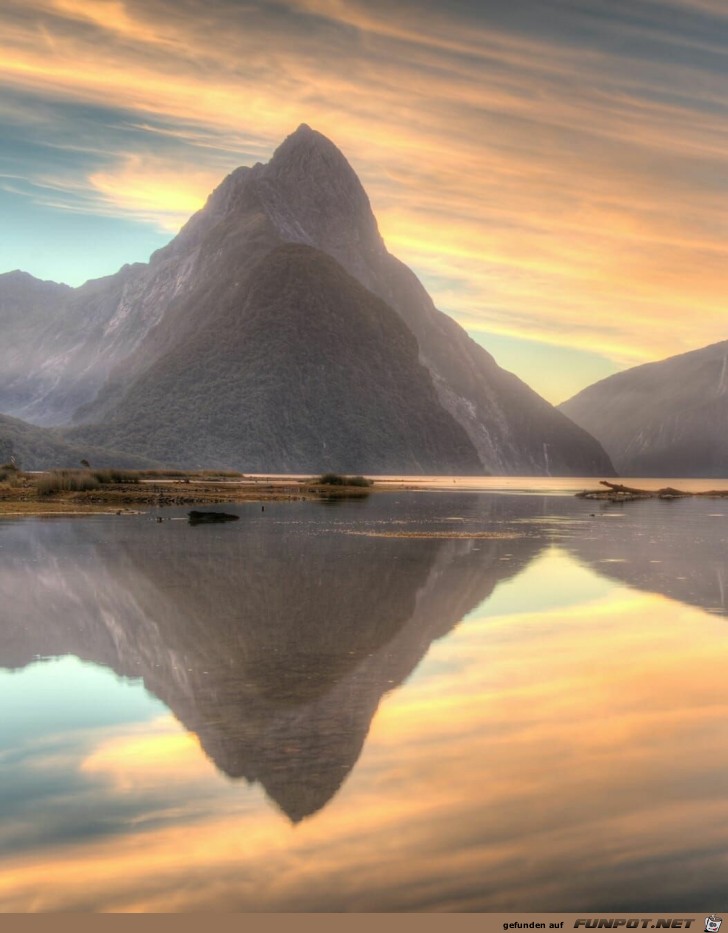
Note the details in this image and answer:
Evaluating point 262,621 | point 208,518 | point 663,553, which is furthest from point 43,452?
point 262,621

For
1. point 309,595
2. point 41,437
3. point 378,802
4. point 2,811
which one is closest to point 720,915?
point 378,802

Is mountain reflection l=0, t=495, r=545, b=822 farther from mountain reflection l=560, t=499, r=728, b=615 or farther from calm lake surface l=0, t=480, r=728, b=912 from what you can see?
mountain reflection l=560, t=499, r=728, b=615

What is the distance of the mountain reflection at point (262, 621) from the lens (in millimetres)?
12539

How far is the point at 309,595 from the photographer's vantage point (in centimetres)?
2553

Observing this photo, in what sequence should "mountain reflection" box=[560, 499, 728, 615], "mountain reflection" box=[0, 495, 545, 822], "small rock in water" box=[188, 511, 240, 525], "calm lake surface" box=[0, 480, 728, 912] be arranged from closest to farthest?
"calm lake surface" box=[0, 480, 728, 912], "mountain reflection" box=[0, 495, 545, 822], "mountain reflection" box=[560, 499, 728, 615], "small rock in water" box=[188, 511, 240, 525]

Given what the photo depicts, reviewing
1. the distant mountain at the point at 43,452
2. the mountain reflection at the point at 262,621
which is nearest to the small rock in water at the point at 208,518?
the mountain reflection at the point at 262,621

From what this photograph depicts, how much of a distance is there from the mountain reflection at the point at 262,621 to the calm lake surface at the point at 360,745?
0.08 m

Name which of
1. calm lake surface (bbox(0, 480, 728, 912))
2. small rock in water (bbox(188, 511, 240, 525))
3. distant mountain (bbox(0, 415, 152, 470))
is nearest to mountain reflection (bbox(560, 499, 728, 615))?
calm lake surface (bbox(0, 480, 728, 912))

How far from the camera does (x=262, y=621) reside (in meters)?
21.7

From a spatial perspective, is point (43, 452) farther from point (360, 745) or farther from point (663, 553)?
point (360, 745)

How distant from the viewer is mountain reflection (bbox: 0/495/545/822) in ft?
41.1

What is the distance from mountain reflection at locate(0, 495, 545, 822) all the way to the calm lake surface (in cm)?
8

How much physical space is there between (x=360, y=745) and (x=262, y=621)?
9777 mm

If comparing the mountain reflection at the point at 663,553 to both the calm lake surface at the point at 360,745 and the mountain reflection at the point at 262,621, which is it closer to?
the calm lake surface at the point at 360,745
